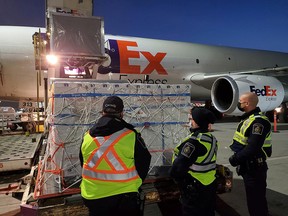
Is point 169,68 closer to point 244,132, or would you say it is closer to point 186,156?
point 244,132

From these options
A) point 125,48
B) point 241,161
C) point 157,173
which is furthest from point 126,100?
point 125,48

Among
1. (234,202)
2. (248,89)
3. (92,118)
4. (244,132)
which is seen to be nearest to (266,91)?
(248,89)

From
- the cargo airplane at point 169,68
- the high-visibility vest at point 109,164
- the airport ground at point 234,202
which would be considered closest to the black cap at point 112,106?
the high-visibility vest at point 109,164

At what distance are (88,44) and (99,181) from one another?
3768 mm

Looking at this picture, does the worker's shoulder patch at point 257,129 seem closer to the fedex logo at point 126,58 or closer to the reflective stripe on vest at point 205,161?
the reflective stripe on vest at point 205,161

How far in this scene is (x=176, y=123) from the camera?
2.79 metres

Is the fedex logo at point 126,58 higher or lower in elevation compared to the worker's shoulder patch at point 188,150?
higher

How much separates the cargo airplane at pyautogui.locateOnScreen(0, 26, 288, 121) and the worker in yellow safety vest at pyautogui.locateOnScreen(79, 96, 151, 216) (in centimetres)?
432

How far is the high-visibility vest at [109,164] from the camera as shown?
1698 millimetres

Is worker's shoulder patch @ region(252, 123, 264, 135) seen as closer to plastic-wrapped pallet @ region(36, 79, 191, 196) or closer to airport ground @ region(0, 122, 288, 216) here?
plastic-wrapped pallet @ region(36, 79, 191, 196)

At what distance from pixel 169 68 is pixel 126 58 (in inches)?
78.5

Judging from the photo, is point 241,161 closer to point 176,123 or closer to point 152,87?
point 176,123

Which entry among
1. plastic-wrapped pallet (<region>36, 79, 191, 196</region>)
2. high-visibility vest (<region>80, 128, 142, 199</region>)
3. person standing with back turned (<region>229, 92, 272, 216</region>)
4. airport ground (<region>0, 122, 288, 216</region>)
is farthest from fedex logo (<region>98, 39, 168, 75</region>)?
high-visibility vest (<region>80, 128, 142, 199</region>)

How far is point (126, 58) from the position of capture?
8.99m
